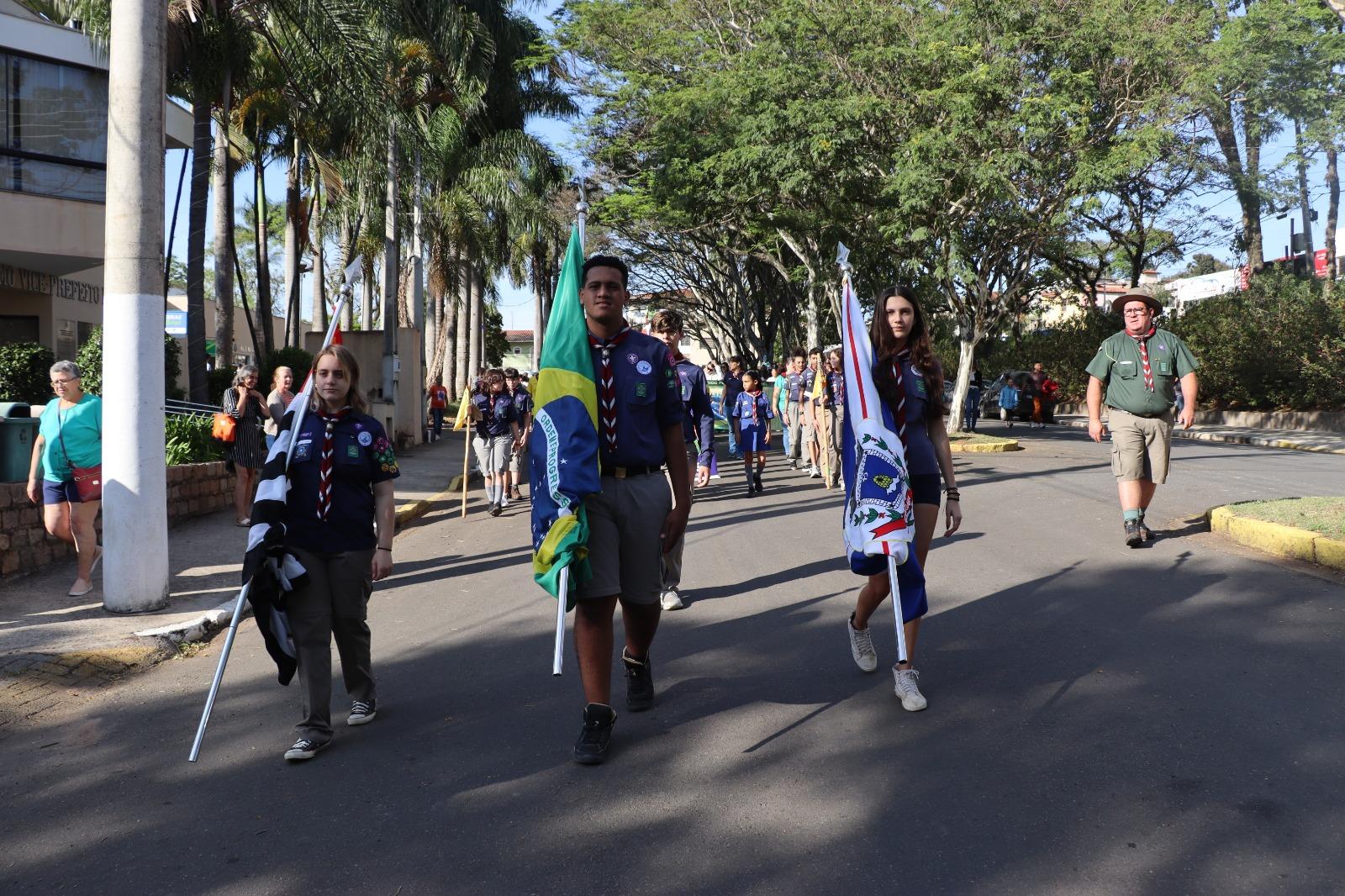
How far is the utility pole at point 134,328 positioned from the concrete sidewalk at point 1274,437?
17.4 metres

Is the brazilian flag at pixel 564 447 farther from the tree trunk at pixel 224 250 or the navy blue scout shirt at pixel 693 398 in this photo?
the tree trunk at pixel 224 250

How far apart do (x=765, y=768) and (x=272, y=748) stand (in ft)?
6.77

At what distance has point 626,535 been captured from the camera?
4324 millimetres

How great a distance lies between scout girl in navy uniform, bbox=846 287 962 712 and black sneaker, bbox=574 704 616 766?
1460 millimetres

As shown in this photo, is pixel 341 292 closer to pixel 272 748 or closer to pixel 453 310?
pixel 272 748

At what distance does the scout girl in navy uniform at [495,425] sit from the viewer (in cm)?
1307

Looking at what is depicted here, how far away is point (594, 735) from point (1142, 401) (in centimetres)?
587

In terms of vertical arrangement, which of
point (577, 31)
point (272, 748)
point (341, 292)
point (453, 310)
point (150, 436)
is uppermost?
point (577, 31)

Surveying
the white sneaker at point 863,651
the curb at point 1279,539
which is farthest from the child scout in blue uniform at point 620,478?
the curb at point 1279,539

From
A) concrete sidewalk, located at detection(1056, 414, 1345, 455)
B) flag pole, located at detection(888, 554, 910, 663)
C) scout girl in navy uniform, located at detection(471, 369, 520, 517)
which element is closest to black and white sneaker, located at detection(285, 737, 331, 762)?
flag pole, located at detection(888, 554, 910, 663)

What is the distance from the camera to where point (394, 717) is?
488 cm

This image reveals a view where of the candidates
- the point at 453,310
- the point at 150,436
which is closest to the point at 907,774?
the point at 150,436

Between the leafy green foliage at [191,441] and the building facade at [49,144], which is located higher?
the building facade at [49,144]

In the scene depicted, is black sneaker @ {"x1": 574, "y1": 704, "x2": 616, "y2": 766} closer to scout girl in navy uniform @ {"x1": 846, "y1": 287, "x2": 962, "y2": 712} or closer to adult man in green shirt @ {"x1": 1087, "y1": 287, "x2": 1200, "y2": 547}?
scout girl in navy uniform @ {"x1": 846, "y1": 287, "x2": 962, "y2": 712}
